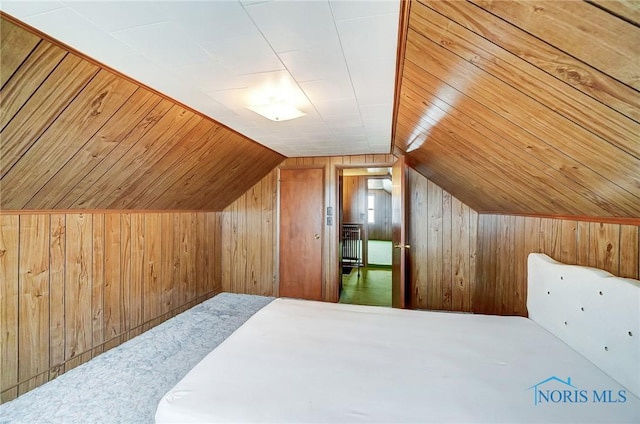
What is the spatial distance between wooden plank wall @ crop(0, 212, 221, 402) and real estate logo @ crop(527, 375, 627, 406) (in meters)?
3.04

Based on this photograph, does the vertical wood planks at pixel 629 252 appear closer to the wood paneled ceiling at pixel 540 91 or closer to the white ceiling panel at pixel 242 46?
the wood paneled ceiling at pixel 540 91

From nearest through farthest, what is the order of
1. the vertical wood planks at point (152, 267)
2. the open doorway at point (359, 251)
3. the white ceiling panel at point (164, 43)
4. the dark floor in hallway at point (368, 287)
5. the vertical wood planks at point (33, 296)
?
the white ceiling panel at point (164, 43) → the vertical wood planks at point (33, 296) → the vertical wood planks at point (152, 267) → the dark floor in hallway at point (368, 287) → the open doorway at point (359, 251)

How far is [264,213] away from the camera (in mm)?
4250

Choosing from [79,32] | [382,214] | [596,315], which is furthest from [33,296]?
[382,214]

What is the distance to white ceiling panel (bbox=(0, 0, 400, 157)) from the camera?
1138mm

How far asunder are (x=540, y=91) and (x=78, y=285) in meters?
3.31

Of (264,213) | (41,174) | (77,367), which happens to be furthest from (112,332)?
(264,213)

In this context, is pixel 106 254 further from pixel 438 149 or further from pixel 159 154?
pixel 438 149

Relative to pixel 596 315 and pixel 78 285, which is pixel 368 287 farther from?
pixel 78 285

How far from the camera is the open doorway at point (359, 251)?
14.6ft

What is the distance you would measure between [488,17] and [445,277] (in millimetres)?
3256

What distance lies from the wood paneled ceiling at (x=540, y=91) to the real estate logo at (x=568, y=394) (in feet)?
2.72

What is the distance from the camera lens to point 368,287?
4789 mm

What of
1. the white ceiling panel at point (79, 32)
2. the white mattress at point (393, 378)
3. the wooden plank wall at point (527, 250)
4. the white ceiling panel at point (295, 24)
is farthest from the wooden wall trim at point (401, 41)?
the white mattress at point (393, 378)
